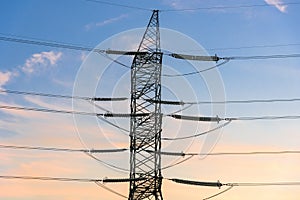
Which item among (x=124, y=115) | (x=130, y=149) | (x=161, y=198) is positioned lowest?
(x=161, y=198)

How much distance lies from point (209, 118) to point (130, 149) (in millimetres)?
7910

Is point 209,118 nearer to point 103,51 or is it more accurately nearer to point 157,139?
point 157,139

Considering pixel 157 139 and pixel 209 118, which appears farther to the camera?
pixel 209 118

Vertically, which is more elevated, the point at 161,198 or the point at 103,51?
the point at 103,51

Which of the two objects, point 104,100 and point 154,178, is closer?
point 154,178

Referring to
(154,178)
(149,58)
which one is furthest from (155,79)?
(154,178)

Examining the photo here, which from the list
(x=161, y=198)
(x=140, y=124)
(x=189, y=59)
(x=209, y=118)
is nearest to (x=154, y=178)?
(x=161, y=198)

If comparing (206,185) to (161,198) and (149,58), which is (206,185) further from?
(149,58)

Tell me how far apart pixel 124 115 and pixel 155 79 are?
162 inches

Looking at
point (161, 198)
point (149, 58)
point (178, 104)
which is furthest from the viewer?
point (178, 104)

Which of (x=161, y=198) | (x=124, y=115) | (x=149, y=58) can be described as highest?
(x=149, y=58)

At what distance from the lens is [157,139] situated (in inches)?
1655

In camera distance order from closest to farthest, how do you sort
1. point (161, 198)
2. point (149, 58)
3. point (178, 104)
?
point (161, 198), point (149, 58), point (178, 104)

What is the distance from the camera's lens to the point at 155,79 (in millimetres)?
42719
